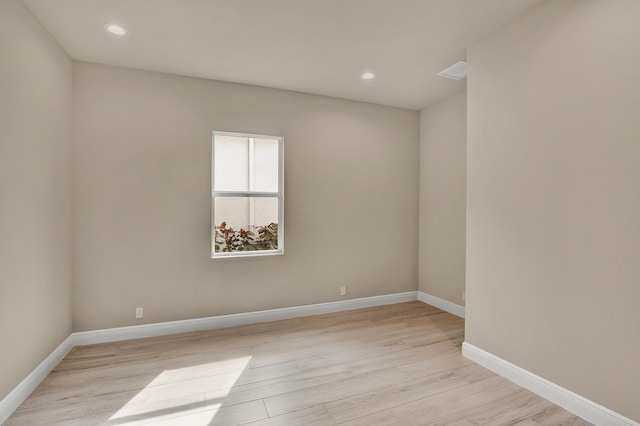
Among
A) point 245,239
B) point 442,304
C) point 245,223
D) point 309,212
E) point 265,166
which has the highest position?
point 265,166

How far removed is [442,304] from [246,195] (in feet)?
9.57

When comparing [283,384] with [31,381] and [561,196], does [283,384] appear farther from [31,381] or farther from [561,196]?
[561,196]

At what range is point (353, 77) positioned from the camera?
350 cm

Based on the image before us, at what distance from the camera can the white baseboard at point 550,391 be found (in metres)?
1.90

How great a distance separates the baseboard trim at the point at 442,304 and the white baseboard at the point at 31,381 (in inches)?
164

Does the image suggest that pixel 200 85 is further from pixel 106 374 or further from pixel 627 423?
pixel 627 423

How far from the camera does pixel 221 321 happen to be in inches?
140

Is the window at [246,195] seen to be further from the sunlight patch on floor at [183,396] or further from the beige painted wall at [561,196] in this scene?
the beige painted wall at [561,196]

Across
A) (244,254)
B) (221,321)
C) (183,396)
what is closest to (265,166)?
(244,254)

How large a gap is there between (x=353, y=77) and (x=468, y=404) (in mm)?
3174

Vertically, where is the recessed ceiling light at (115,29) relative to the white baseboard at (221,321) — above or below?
above

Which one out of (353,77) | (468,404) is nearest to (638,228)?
(468,404)

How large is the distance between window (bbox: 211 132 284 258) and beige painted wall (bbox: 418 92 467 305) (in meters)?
2.11

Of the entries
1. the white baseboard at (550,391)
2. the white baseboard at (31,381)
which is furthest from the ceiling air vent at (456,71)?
the white baseboard at (31,381)
